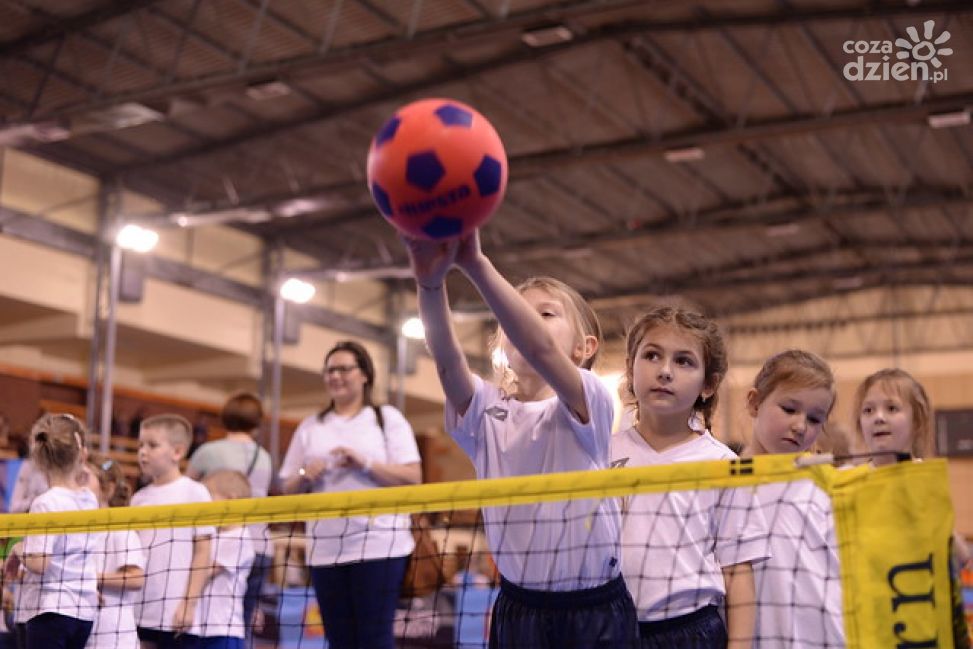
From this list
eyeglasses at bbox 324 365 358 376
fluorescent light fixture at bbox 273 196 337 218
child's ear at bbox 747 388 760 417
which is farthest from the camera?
fluorescent light fixture at bbox 273 196 337 218

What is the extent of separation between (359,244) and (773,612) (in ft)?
72.7

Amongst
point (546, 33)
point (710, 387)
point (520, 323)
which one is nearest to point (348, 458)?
point (710, 387)

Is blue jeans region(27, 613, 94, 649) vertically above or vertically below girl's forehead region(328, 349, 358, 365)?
below

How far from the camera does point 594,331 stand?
344 centimetres

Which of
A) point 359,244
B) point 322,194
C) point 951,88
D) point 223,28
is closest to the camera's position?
point 223,28

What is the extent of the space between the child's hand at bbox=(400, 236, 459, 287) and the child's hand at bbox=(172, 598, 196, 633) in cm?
336

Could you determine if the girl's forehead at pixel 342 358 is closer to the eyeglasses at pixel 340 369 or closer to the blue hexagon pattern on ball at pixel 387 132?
the eyeglasses at pixel 340 369

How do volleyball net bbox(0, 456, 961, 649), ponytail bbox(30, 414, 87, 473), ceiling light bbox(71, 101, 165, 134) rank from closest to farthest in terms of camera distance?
volleyball net bbox(0, 456, 961, 649) → ponytail bbox(30, 414, 87, 473) → ceiling light bbox(71, 101, 165, 134)

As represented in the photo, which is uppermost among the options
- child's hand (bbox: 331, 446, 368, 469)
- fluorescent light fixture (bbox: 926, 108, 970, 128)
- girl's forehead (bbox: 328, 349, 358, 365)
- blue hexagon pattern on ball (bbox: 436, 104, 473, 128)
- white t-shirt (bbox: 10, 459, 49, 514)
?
fluorescent light fixture (bbox: 926, 108, 970, 128)

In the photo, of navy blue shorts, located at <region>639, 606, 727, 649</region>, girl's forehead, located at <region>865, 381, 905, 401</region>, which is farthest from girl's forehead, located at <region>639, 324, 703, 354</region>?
girl's forehead, located at <region>865, 381, 905, 401</region>

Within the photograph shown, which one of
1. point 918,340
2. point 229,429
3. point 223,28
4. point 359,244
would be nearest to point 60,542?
point 229,429

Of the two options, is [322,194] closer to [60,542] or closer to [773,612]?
[60,542]

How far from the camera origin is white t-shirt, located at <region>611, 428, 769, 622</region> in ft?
11.1

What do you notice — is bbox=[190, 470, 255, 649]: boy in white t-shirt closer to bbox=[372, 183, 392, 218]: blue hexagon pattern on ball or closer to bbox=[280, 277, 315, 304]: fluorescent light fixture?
bbox=[372, 183, 392, 218]: blue hexagon pattern on ball
